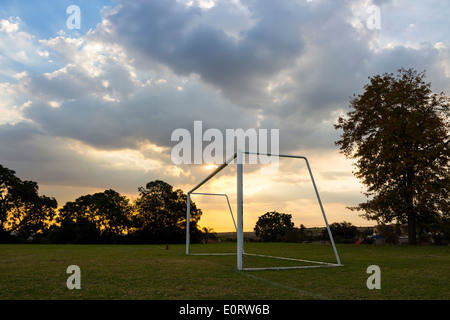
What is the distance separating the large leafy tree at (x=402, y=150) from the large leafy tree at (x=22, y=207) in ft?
114

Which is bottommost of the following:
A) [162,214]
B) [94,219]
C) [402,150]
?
[94,219]

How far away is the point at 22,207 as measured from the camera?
39.2 metres

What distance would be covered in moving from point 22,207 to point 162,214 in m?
15.9

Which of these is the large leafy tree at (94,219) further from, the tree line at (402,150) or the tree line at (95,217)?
the tree line at (402,150)

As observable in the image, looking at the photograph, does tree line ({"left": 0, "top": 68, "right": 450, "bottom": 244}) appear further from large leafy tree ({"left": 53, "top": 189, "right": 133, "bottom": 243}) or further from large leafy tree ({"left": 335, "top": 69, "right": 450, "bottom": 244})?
large leafy tree ({"left": 53, "top": 189, "right": 133, "bottom": 243})

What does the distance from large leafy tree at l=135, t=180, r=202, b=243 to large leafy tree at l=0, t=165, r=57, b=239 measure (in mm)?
10902

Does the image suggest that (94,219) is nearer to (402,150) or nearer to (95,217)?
(95,217)

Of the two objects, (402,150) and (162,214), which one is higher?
(402,150)

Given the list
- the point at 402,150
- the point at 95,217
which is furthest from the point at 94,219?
the point at 402,150

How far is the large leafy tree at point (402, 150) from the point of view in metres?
19.9

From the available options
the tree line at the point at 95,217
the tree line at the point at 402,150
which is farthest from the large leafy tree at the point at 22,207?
the tree line at the point at 402,150

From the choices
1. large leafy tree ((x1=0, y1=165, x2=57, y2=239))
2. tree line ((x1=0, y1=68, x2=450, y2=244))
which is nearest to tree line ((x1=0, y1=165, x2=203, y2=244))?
large leafy tree ((x1=0, y1=165, x2=57, y2=239))

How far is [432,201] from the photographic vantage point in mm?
20156
